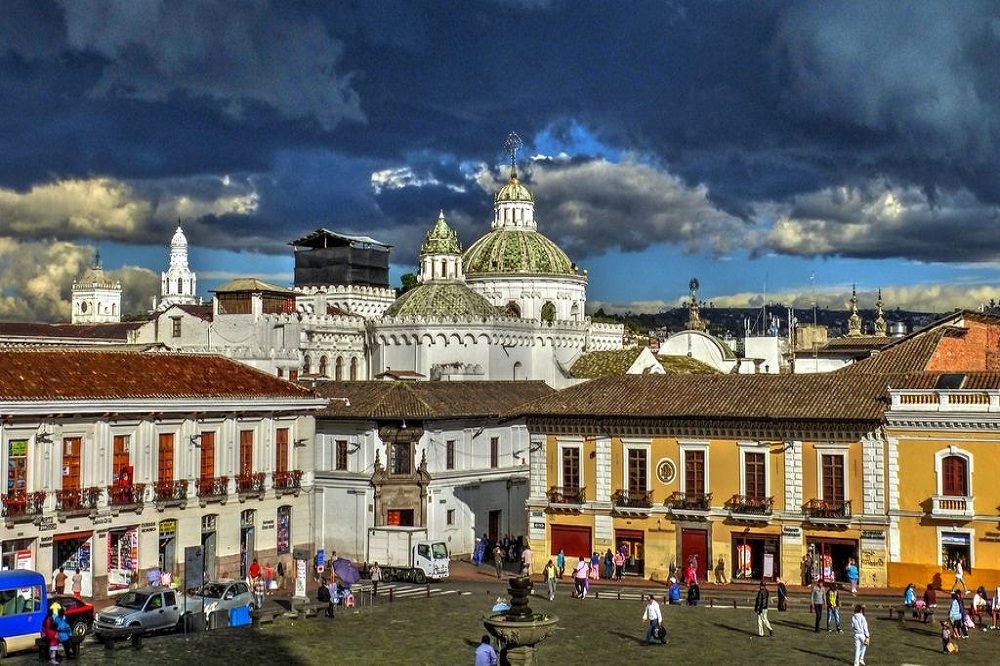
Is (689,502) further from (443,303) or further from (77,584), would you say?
(443,303)

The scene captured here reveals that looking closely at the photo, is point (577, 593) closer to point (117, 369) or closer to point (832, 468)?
point (832, 468)

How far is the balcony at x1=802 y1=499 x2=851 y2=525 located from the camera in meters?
A: 51.5

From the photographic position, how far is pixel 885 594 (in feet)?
162

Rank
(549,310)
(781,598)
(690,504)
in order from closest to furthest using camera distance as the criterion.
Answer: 1. (781,598)
2. (690,504)
3. (549,310)

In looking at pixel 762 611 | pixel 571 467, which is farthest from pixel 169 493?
pixel 762 611

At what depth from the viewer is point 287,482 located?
5903 centimetres

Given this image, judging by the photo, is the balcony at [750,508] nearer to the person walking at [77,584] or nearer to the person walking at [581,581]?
the person walking at [581,581]

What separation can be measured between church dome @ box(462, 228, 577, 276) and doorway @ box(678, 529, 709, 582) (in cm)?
5446

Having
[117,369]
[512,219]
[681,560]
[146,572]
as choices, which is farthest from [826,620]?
[512,219]

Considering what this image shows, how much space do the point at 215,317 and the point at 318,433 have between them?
74.4 feet

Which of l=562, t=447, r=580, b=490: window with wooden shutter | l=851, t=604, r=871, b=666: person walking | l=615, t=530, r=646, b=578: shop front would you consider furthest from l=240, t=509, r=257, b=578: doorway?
l=851, t=604, r=871, b=666: person walking

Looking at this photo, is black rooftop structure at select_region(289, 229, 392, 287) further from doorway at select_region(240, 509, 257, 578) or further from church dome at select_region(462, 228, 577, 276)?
doorway at select_region(240, 509, 257, 578)

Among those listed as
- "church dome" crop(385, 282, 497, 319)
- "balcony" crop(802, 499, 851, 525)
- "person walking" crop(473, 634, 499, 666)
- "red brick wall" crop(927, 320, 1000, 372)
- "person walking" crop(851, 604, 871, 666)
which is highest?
"church dome" crop(385, 282, 497, 319)

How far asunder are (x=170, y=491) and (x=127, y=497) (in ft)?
7.16
